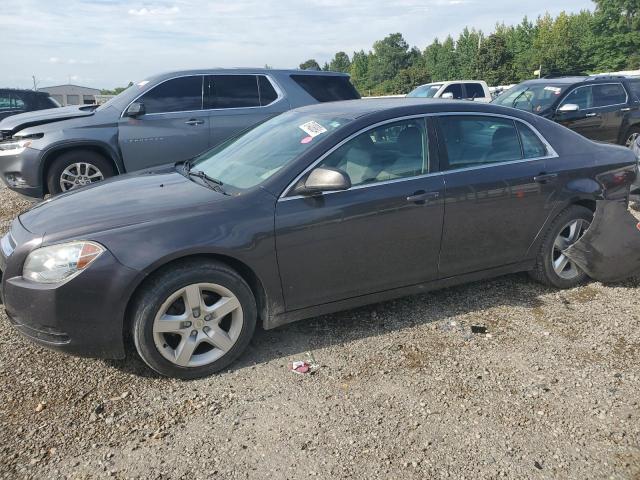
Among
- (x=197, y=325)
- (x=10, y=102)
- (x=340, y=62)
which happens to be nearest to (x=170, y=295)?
(x=197, y=325)

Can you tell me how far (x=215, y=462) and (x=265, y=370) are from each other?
2.63 feet

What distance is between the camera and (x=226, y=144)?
421 centimetres

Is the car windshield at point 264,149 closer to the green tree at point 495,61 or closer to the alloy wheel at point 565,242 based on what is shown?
the alloy wheel at point 565,242

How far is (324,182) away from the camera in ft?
10.2

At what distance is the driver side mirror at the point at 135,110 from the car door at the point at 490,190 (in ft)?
14.0

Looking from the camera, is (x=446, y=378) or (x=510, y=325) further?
(x=510, y=325)

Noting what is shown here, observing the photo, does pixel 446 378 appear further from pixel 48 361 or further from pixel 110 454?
pixel 48 361

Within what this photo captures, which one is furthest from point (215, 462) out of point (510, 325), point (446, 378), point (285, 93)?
point (285, 93)

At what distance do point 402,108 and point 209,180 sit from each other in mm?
1464

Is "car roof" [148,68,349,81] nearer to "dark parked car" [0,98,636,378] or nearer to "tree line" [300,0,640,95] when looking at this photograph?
"dark parked car" [0,98,636,378]

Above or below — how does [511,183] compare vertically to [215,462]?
above

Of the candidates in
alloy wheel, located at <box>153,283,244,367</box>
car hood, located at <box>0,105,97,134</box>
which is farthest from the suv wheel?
alloy wheel, located at <box>153,283,244,367</box>

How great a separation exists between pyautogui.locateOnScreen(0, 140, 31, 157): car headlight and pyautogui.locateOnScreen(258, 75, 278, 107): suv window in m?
3.03

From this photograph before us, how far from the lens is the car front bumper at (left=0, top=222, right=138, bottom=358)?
9.01 ft
